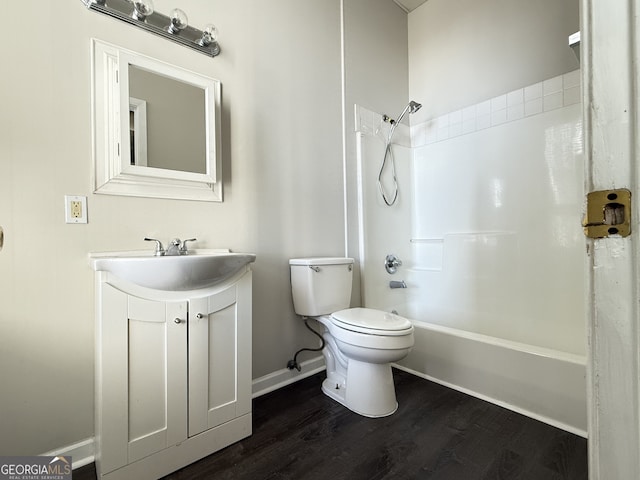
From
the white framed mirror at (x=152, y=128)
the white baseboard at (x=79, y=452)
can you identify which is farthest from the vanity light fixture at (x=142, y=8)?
the white baseboard at (x=79, y=452)

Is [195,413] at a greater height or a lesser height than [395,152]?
lesser

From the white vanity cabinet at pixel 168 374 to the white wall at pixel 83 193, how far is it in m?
0.24

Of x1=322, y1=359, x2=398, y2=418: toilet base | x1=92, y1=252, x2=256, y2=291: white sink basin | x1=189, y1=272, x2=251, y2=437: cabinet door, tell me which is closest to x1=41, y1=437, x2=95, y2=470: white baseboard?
x1=189, y1=272, x2=251, y2=437: cabinet door

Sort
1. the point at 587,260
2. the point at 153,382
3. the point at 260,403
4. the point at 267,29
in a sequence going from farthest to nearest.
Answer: the point at 267,29
the point at 260,403
the point at 153,382
the point at 587,260

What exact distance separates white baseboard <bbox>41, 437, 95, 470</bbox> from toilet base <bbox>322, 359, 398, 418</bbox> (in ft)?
3.67

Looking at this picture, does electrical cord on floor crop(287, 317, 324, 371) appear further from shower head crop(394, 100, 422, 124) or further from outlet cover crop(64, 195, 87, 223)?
shower head crop(394, 100, 422, 124)

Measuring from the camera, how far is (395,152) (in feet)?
8.04

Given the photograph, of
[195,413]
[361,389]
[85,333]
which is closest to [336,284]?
[361,389]

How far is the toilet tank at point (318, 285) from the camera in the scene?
5.73 feet

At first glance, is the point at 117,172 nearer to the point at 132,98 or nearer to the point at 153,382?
the point at 132,98

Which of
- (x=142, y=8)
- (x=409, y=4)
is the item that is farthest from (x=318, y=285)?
(x=409, y=4)

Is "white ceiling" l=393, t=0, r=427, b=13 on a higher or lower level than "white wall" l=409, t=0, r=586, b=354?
higher

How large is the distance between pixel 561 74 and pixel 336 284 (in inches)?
71.5

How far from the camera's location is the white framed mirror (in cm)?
126
